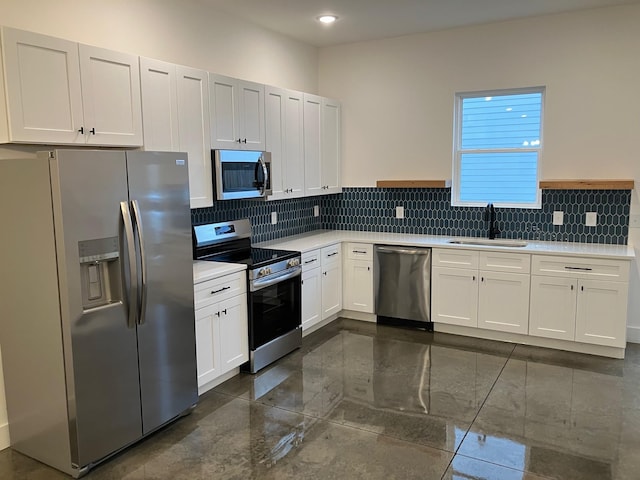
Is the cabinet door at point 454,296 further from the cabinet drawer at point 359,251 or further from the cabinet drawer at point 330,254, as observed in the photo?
the cabinet drawer at point 330,254

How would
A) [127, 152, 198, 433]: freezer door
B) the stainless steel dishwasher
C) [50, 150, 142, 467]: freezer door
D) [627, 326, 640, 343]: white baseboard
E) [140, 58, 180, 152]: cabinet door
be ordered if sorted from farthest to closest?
the stainless steel dishwasher
[627, 326, 640, 343]: white baseboard
[140, 58, 180, 152]: cabinet door
[127, 152, 198, 433]: freezer door
[50, 150, 142, 467]: freezer door

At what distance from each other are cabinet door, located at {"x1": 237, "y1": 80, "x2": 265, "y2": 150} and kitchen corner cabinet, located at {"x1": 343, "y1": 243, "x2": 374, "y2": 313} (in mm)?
1516

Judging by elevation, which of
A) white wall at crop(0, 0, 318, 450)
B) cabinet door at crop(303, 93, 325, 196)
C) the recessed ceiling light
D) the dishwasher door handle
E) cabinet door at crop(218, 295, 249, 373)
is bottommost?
cabinet door at crop(218, 295, 249, 373)

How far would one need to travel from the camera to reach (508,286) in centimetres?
469

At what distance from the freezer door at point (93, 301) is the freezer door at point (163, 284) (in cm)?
11

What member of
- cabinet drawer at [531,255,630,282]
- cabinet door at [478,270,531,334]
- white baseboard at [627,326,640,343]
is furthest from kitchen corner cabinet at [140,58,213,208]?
white baseboard at [627,326,640,343]

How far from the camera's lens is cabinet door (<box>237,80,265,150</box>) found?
14.2ft

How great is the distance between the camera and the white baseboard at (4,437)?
3.06m

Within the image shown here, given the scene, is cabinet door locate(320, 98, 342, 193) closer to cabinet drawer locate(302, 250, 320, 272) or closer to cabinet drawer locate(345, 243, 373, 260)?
cabinet drawer locate(345, 243, 373, 260)

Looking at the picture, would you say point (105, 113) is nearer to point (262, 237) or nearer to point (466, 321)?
point (262, 237)

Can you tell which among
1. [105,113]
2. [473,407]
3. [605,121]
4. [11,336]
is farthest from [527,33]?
[11,336]

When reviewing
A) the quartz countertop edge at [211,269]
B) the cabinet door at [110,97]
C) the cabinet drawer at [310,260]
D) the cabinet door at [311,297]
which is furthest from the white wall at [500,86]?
the cabinet door at [110,97]

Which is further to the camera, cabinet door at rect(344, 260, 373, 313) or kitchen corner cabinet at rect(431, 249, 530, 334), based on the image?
cabinet door at rect(344, 260, 373, 313)

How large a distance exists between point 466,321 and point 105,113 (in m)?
3.60
